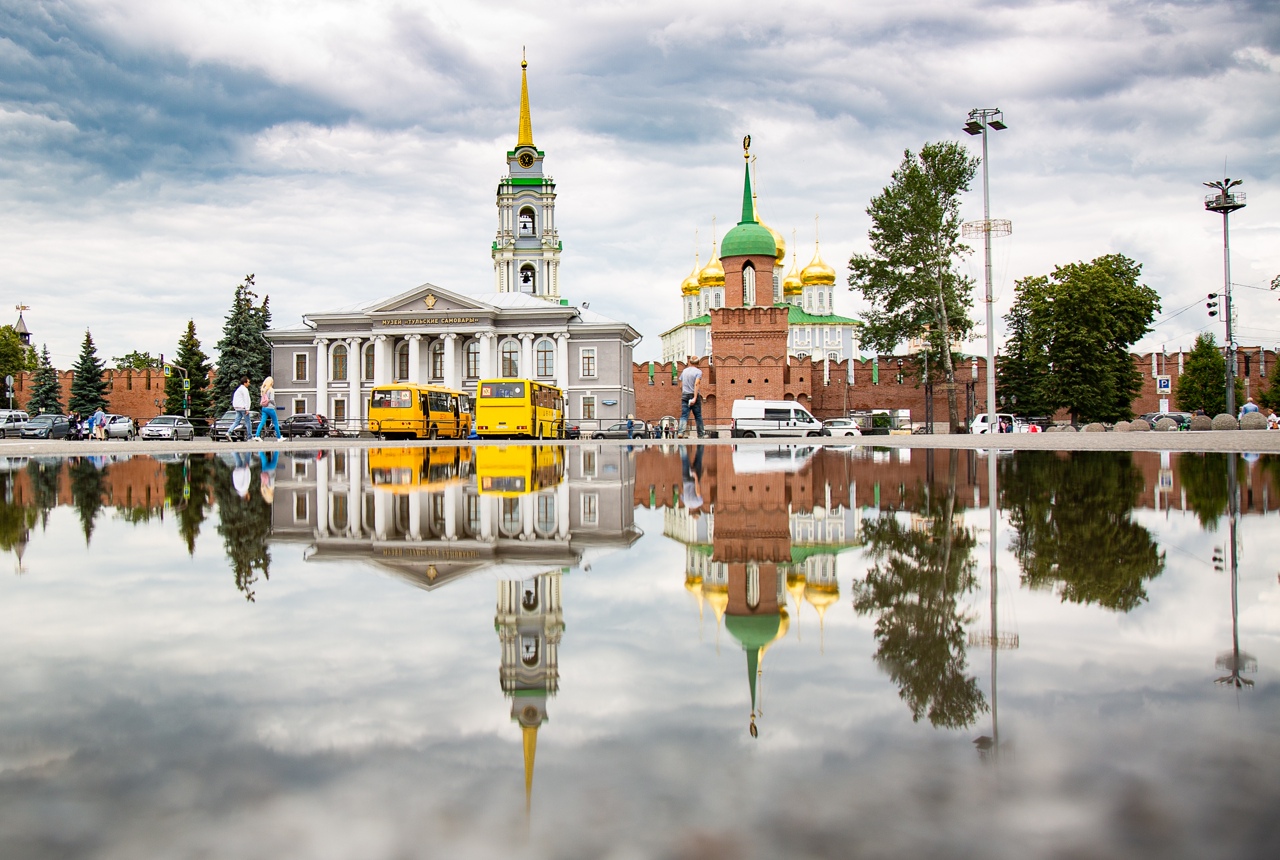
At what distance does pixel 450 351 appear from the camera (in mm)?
59781

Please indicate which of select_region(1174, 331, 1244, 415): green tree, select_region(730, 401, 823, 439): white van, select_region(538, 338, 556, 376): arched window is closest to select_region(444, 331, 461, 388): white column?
select_region(538, 338, 556, 376): arched window

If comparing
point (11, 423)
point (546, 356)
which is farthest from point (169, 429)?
point (546, 356)

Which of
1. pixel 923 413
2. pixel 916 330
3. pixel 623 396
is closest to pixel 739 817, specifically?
pixel 916 330

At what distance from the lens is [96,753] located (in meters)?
1.52

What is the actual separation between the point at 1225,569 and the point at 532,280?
252 feet

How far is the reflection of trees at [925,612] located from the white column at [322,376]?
2424 inches

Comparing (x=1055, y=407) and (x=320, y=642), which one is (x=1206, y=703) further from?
(x=1055, y=407)

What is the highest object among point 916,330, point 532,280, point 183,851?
point 532,280

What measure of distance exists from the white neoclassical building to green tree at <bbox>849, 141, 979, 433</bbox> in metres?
20.4

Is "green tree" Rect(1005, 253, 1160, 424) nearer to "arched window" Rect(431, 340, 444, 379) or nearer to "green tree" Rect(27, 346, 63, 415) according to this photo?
"arched window" Rect(431, 340, 444, 379)

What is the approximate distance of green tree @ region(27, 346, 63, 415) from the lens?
232ft

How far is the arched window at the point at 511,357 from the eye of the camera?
61094mm

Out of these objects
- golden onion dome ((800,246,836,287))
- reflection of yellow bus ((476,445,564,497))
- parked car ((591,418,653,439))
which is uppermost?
golden onion dome ((800,246,836,287))

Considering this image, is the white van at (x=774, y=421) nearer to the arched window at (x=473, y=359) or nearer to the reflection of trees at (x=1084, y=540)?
the arched window at (x=473, y=359)
